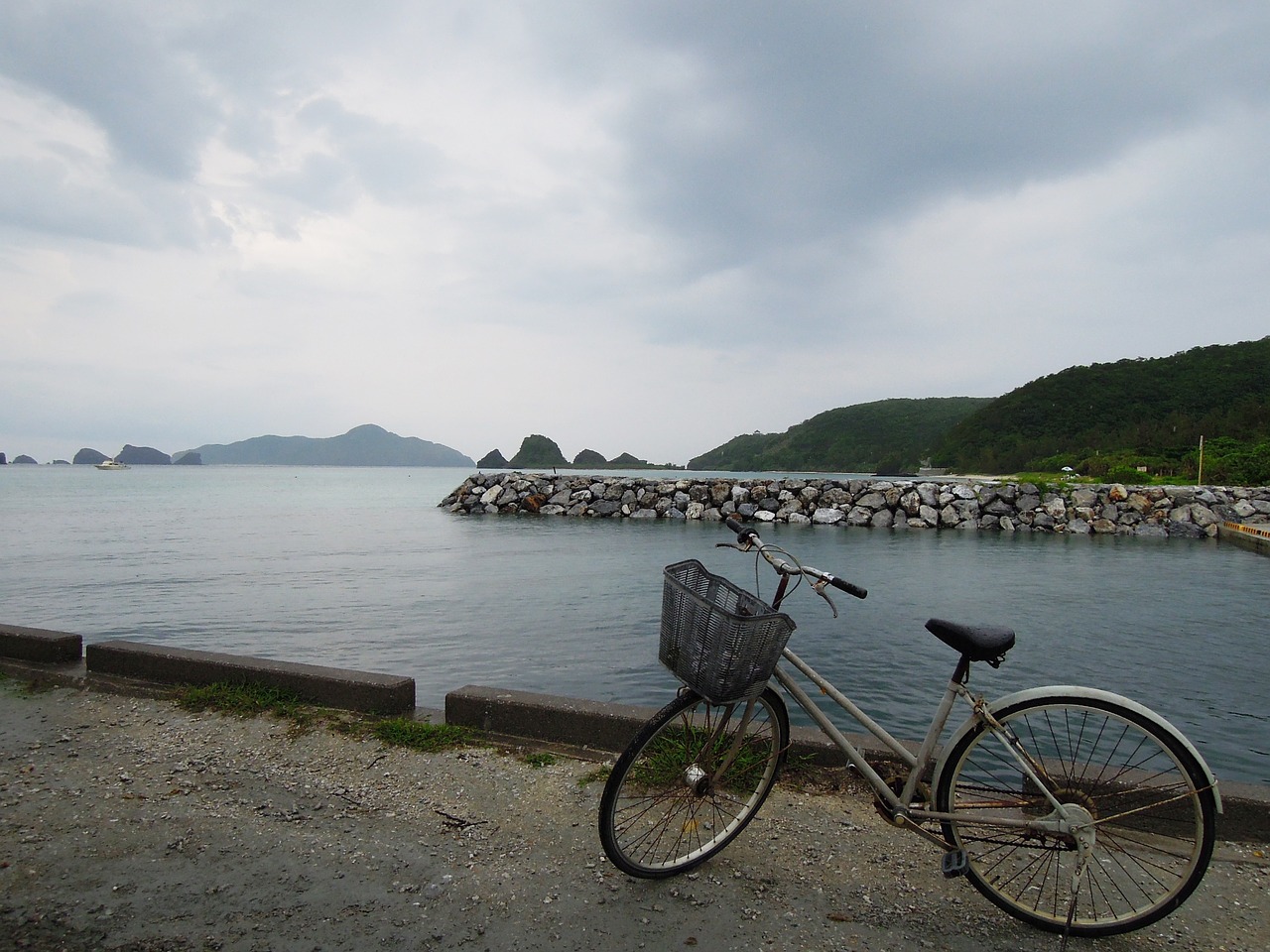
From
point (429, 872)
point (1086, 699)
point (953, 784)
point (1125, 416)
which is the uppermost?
point (1125, 416)

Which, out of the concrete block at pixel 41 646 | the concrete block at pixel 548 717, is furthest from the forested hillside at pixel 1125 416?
the concrete block at pixel 41 646

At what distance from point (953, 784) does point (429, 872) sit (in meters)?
2.01

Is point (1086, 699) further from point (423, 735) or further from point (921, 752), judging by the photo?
point (423, 735)

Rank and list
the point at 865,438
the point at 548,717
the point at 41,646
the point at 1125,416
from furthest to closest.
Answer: the point at 865,438
the point at 1125,416
the point at 41,646
the point at 548,717

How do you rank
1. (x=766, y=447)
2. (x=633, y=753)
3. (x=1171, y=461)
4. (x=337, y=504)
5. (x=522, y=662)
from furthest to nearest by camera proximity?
(x=766, y=447) → (x=1171, y=461) → (x=337, y=504) → (x=522, y=662) → (x=633, y=753)

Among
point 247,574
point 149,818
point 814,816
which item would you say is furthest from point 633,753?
point 247,574

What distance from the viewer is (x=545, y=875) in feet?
8.84

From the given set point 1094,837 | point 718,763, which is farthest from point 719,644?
point 1094,837

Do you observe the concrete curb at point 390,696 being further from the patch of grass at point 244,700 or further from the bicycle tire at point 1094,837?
the bicycle tire at point 1094,837

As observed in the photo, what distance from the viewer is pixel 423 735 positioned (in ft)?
13.1

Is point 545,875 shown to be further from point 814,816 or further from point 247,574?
point 247,574

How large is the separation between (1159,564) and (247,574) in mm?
18652

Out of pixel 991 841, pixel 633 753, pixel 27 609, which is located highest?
pixel 633 753

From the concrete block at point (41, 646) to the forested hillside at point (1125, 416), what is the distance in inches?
1810
